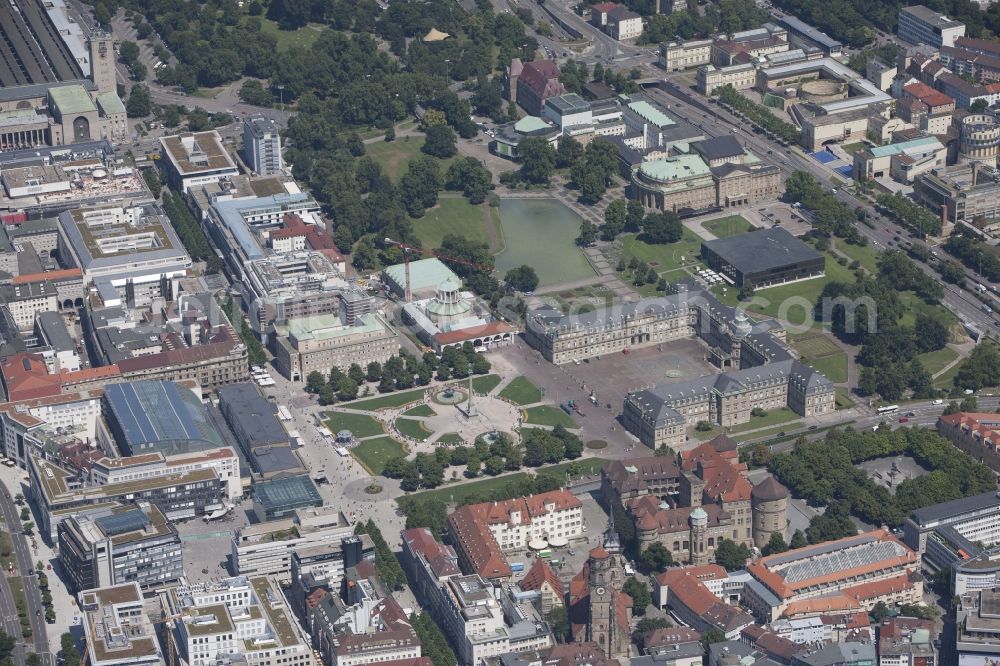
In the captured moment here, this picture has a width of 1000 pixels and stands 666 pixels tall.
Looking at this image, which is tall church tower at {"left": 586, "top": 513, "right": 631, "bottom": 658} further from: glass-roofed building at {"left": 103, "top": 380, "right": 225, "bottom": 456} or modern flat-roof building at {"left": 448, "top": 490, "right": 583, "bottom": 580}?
glass-roofed building at {"left": 103, "top": 380, "right": 225, "bottom": 456}

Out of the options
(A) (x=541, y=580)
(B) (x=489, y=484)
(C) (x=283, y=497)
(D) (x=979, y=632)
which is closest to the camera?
(D) (x=979, y=632)

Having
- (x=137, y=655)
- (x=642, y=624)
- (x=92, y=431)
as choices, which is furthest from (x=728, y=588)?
(x=92, y=431)

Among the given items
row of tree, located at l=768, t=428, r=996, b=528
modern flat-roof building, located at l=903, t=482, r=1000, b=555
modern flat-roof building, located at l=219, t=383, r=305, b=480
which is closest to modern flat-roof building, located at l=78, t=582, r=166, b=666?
modern flat-roof building, located at l=219, t=383, r=305, b=480

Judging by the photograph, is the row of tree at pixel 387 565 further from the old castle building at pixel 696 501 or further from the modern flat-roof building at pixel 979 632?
the modern flat-roof building at pixel 979 632

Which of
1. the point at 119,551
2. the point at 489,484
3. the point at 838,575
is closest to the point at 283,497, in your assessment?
the point at 119,551

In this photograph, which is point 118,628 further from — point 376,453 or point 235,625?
point 376,453
